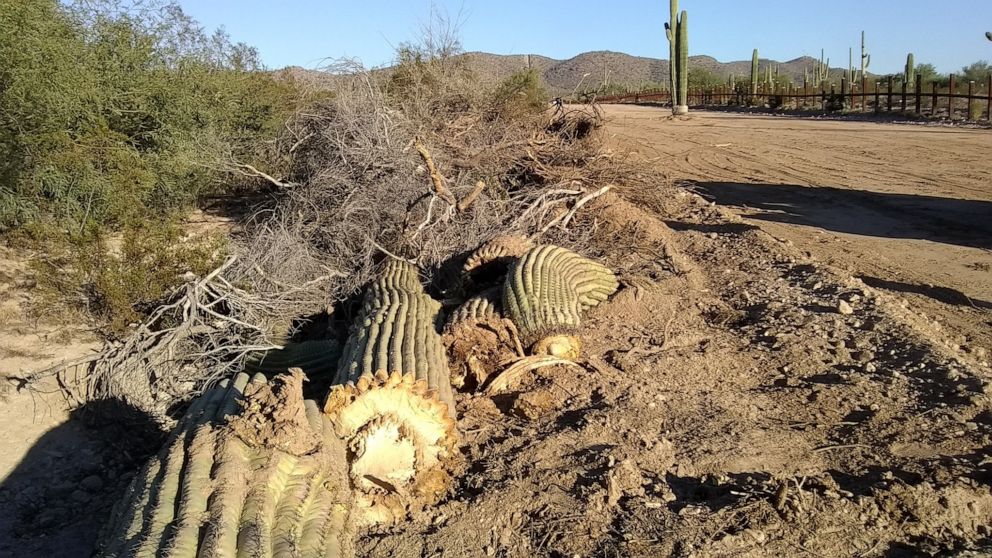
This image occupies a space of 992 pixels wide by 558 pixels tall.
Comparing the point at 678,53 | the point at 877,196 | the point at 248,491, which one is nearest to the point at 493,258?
the point at 248,491

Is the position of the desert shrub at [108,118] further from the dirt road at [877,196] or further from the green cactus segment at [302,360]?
the dirt road at [877,196]

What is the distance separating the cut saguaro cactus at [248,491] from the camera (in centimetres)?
Answer: 284

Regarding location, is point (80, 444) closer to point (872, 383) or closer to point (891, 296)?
point (872, 383)

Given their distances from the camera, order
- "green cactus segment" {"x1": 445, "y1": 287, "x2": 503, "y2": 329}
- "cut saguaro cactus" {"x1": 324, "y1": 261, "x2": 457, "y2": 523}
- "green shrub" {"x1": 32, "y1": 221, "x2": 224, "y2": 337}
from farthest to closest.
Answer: "green shrub" {"x1": 32, "y1": 221, "x2": 224, "y2": 337}, "green cactus segment" {"x1": 445, "y1": 287, "x2": 503, "y2": 329}, "cut saguaro cactus" {"x1": 324, "y1": 261, "x2": 457, "y2": 523}

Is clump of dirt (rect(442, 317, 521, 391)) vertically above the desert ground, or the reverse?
clump of dirt (rect(442, 317, 521, 391))

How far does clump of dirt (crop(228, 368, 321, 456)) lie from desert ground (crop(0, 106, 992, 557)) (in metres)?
0.62

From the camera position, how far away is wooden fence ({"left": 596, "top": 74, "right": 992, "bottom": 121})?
24.0 metres

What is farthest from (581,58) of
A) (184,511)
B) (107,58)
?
(184,511)

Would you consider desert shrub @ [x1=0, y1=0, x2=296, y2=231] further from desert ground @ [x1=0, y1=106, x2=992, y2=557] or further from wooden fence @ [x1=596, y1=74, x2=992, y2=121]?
wooden fence @ [x1=596, y1=74, x2=992, y2=121]

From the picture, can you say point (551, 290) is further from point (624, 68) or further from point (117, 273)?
point (624, 68)

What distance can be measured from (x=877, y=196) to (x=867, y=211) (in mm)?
1188

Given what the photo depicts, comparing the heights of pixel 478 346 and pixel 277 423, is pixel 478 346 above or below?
below

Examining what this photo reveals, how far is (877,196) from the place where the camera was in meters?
11.5

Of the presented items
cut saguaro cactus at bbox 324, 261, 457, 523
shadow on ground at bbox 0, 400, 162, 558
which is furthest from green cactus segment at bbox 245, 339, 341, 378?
cut saguaro cactus at bbox 324, 261, 457, 523
